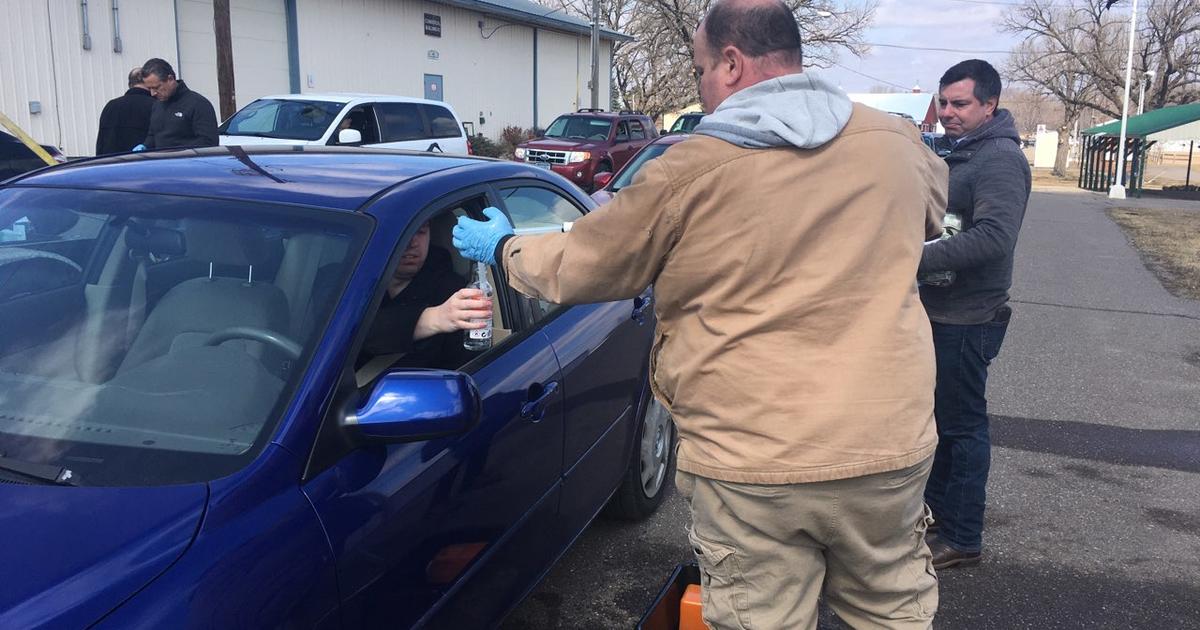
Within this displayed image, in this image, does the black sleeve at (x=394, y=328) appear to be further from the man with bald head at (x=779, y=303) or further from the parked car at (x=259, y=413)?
the man with bald head at (x=779, y=303)

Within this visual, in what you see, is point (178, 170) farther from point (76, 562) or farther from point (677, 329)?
point (677, 329)

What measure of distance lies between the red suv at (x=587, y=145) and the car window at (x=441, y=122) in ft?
8.80

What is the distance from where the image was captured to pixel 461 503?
96.3 inches

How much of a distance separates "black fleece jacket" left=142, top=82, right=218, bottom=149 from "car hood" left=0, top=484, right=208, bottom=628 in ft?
23.8

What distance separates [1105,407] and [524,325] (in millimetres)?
4702

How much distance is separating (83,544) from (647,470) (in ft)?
9.18

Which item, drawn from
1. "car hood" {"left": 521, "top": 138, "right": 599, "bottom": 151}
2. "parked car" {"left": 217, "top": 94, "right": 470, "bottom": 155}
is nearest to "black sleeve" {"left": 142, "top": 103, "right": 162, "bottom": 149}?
"parked car" {"left": 217, "top": 94, "right": 470, "bottom": 155}

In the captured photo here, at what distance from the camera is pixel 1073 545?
13.6 feet

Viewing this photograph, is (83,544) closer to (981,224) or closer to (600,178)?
(981,224)

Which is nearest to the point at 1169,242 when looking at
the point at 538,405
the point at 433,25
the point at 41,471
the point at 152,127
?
the point at 152,127

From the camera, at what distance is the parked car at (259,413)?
1777 mm

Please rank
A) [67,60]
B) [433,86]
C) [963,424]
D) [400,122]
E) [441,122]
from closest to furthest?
[963,424] < [400,122] < [441,122] < [67,60] < [433,86]

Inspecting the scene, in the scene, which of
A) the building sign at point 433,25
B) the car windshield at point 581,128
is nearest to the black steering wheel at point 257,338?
the car windshield at point 581,128

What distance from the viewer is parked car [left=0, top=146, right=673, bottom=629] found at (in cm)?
178
